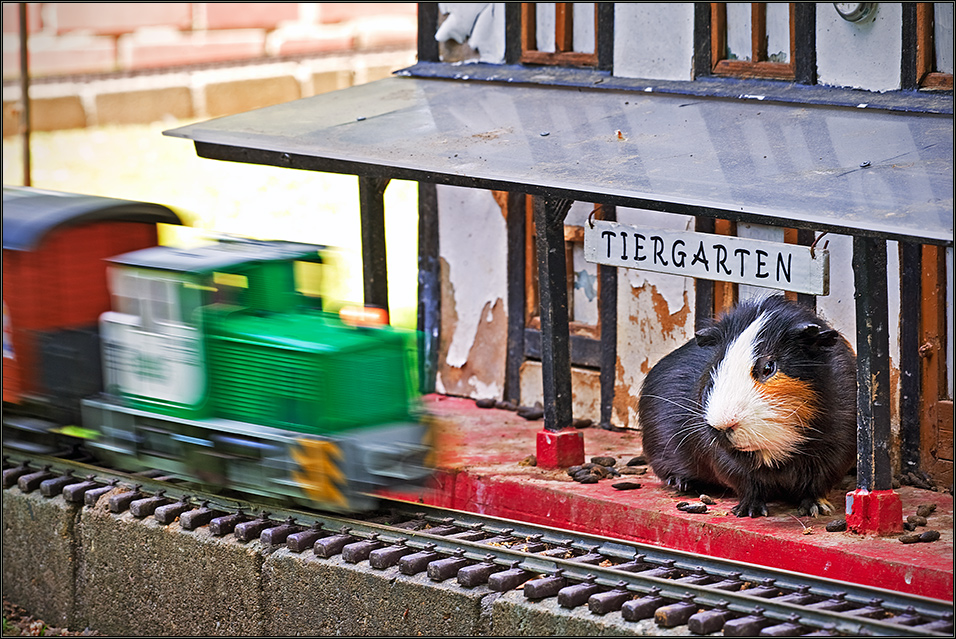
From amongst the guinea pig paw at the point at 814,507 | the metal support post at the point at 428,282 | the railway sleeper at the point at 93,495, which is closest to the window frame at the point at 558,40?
the metal support post at the point at 428,282

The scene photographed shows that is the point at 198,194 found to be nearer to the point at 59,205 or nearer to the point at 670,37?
the point at 59,205

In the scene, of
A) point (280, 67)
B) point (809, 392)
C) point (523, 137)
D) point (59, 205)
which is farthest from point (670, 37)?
point (280, 67)

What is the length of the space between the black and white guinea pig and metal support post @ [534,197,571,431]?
2.58 ft

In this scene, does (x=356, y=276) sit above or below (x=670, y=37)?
below

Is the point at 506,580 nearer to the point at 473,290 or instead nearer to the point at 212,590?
the point at 212,590

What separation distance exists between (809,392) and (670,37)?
294 cm

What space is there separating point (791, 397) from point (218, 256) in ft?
10.9

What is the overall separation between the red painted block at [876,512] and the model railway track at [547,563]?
0.86 metres

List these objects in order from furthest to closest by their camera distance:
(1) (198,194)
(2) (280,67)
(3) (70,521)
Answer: (2) (280,67), (1) (198,194), (3) (70,521)

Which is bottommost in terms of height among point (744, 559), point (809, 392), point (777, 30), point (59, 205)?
point (744, 559)

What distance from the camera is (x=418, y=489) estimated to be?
298 inches

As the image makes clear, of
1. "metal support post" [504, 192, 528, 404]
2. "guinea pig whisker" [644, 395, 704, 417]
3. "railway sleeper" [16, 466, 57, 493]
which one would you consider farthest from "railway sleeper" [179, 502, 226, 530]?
"metal support post" [504, 192, 528, 404]

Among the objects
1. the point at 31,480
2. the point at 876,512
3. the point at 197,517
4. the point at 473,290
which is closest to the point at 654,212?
the point at 473,290

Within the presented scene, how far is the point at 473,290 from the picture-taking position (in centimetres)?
1032
